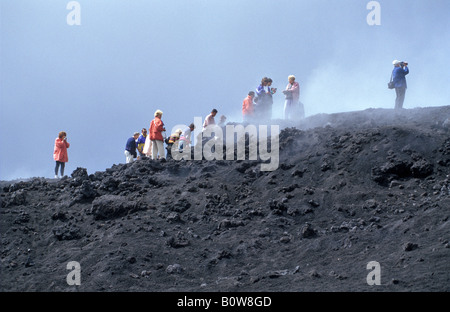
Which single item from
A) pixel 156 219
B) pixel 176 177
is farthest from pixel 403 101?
pixel 156 219

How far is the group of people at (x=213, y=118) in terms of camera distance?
57.7ft

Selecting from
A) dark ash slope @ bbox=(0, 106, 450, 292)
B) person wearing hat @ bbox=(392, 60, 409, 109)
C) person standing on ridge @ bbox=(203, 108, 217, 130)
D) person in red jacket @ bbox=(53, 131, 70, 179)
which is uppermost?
person wearing hat @ bbox=(392, 60, 409, 109)

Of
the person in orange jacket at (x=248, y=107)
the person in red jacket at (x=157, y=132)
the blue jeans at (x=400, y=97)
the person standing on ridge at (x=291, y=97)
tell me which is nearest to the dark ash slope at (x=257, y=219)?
the person in red jacket at (x=157, y=132)

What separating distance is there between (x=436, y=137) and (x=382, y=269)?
23.8 ft

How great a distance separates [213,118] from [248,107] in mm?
1478

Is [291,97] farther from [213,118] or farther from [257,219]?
[257,219]

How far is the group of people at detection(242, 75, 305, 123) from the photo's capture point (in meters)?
19.8

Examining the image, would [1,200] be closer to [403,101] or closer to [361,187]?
[361,187]

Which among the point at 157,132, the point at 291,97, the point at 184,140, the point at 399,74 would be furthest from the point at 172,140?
the point at 399,74

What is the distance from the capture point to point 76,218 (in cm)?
1452

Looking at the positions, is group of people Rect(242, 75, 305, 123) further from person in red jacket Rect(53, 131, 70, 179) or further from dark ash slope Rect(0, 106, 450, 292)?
person in red jacket Rect(53, 131, 70, 179)

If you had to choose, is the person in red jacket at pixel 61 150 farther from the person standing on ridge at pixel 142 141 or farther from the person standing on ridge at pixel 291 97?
the person standing on ridge at pixel 291 97

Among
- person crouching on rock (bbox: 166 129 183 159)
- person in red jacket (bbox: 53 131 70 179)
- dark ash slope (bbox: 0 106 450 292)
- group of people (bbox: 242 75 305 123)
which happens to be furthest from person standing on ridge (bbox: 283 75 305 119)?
person in red jacket (bbox: 53 131 70 179)
